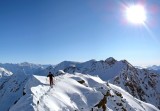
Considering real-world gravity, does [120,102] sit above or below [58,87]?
below

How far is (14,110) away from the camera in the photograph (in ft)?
115

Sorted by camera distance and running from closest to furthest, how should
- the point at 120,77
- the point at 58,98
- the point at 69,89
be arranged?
the point at 58,98, the point at 69,89, the point at 120,77

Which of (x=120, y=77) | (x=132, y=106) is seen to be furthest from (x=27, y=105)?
(x=120, y=77)

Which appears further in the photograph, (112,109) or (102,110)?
(112,109)

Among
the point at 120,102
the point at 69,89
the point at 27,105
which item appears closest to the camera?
the point at 27,105

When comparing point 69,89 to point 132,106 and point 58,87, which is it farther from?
point 132,106

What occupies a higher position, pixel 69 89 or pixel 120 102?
pixel 69 89

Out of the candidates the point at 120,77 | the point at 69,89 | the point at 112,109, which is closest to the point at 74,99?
the point at 69,89

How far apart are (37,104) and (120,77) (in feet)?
552

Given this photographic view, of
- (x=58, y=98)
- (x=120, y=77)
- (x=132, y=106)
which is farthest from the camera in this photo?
(x=120, y=77)

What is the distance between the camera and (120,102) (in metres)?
58.8

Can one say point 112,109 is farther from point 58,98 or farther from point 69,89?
point 58,98

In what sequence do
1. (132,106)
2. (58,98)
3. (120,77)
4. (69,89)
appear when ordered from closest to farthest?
(58,98)
(69,89)
(132,106)
(120,77)

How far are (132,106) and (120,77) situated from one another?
5412 inches
